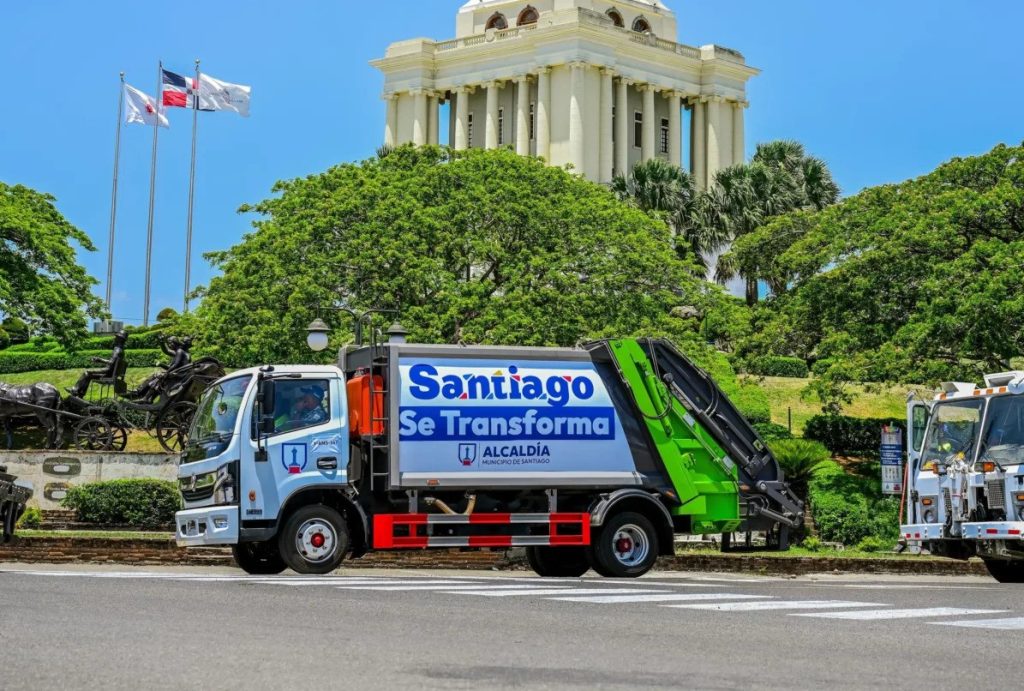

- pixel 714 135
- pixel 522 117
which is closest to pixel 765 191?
pixel 522 117

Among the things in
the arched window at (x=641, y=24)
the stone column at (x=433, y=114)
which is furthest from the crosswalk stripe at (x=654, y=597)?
the arched window at (x=641, y=24)

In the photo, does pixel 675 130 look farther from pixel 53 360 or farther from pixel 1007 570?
pixel 1007 570

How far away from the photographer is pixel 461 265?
42.7 meters

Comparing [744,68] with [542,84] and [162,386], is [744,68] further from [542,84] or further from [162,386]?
[162,386]

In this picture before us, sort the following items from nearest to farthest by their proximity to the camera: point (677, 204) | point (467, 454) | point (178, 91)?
point (467, 454) → point (677, 204) → point (178, 91)

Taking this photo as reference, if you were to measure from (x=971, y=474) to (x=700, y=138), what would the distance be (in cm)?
8032

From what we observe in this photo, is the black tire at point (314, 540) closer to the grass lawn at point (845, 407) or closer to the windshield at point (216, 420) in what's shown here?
the windshield at point (216, 420)

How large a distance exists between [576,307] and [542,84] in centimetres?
5334

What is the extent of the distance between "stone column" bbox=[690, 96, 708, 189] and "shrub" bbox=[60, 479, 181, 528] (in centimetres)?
7008

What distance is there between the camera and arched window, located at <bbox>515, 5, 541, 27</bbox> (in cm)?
9590

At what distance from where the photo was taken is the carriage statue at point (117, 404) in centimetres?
3650

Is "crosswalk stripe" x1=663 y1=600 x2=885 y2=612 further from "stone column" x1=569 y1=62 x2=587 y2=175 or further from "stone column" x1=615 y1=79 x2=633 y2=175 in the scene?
"stone column" x1=615 y1=79 x2=633 y2=175

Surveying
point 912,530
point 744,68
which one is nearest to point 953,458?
point 912,530

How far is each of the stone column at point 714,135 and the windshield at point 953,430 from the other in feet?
253
